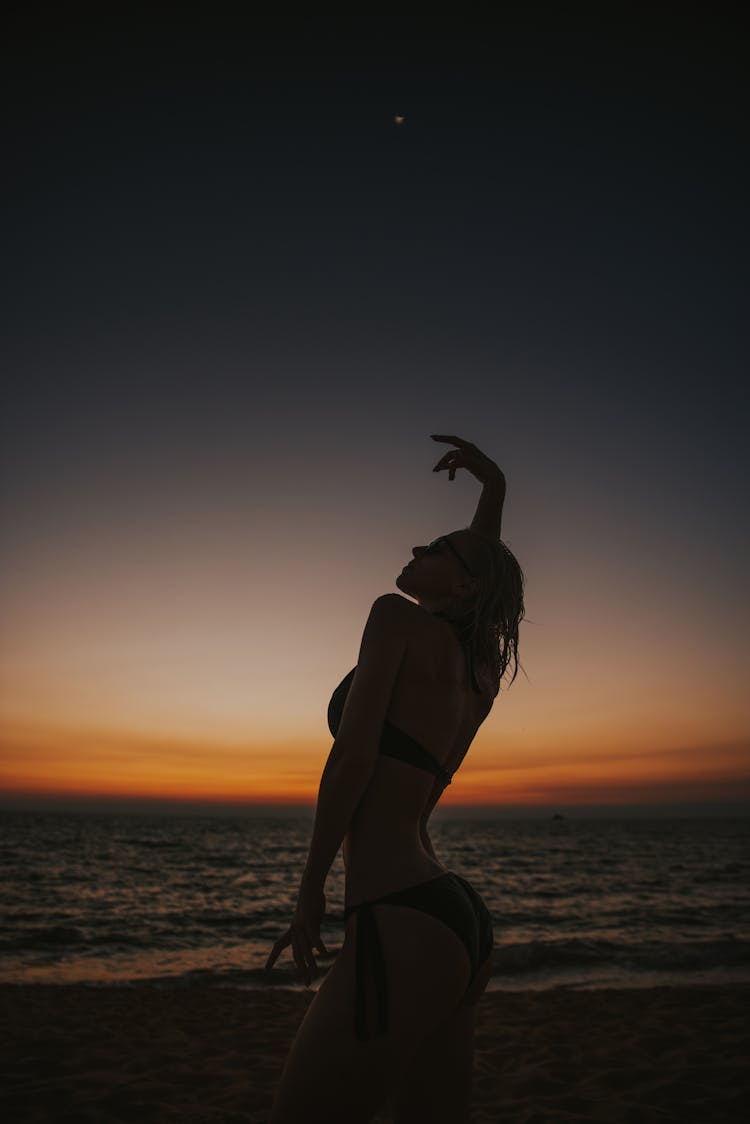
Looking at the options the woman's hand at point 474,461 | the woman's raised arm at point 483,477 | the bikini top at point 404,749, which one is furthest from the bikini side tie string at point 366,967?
the woman's hand at point 474,461

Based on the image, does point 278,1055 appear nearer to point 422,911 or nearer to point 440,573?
point 422,911

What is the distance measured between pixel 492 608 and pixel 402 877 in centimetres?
77

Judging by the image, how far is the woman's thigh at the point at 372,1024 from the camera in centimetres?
167

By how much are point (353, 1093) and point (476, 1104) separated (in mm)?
5323

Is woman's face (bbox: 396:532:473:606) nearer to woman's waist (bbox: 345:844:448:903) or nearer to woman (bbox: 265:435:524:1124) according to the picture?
woman (bbox: 265:435:524:1124)

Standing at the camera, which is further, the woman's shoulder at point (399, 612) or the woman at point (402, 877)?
the woman's shoulder at point (399, 612)

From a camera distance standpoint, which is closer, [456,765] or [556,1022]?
[456,765]

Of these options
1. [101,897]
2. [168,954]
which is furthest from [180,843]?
[168,954]

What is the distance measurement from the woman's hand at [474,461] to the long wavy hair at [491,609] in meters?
0.45

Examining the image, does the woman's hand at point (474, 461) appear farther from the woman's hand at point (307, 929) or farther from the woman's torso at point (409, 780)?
the woman's hand at point (307, 929)

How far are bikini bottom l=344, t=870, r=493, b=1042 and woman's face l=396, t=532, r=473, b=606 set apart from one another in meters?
0.77

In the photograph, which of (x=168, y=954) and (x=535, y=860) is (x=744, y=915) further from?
(x=535, y=860)

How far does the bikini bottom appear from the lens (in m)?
1.73

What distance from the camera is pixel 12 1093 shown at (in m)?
6.03
